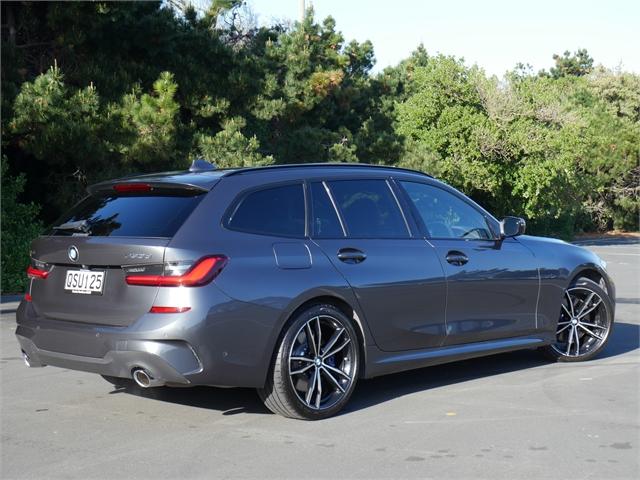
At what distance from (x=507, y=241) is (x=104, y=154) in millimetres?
11761

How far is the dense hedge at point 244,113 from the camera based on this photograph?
59.0 feet

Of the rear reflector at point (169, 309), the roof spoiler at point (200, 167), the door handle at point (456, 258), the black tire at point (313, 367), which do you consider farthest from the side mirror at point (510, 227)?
the rear reflector at point (169, 309)

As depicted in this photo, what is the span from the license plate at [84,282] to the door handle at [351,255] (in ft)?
5.26

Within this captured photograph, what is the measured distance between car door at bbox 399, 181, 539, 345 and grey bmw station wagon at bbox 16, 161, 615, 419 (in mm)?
12

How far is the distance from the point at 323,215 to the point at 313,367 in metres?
1.07

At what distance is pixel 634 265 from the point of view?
23266mm

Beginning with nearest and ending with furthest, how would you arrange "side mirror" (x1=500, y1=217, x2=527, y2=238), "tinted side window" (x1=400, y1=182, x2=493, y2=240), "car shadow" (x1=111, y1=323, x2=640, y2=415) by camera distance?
"car shadow" (x1=111, y1=323, x2=640, y2=415) < "tinted side window" (x1=400, y1=182, x2=493, y2=240) < "side mirror" (x1=500, y1=217, x2=527, y2=238)

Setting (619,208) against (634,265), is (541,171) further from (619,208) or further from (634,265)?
(619,208)

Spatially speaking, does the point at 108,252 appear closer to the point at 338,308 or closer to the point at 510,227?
the point at 338,308

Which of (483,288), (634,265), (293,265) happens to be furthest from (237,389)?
(634,265)

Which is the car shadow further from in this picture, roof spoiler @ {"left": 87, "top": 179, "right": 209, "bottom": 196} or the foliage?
the foliage

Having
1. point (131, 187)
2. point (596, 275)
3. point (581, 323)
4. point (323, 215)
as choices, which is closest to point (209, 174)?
point (131, 187)

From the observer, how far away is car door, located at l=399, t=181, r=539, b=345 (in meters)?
7.24

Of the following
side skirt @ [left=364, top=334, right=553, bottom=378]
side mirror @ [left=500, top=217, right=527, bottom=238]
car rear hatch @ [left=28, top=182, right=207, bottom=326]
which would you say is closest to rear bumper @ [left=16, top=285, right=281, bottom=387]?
car rear hatch @ [left=28, top=182, right=207, bottom=326]
